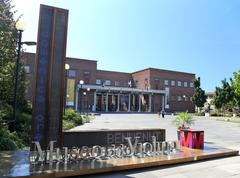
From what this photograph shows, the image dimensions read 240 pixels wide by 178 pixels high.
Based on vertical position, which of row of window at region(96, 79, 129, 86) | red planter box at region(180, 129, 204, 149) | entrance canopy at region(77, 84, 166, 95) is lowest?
red planter box at region(180, 129, 204, 149)

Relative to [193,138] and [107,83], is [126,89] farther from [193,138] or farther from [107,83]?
[193,138]

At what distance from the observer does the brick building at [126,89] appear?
59.7 meters

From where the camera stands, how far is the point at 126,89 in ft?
210

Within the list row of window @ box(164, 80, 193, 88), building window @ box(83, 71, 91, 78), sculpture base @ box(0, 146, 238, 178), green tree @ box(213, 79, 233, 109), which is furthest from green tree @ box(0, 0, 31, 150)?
row of window @ box(164, 80, 193, 88)

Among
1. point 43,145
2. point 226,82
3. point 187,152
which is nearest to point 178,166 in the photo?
point 187,152

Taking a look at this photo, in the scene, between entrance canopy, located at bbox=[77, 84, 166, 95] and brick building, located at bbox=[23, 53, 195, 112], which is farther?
brick building, located at bbox=[23, 53, 195, 112]

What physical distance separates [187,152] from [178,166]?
1.44 m

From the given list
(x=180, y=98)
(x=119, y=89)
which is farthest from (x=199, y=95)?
(x=119, y=89)

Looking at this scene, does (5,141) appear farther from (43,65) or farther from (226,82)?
(226,82)

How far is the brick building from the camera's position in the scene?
59709 millimetres

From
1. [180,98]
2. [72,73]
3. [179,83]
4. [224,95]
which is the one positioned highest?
[72,73]

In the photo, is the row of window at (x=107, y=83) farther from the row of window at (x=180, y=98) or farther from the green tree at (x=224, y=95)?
the green tree at (x=224, y=95)

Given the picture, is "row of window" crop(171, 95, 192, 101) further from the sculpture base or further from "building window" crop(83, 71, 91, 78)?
the sculpture base

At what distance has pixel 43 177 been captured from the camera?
6043 millimetres
